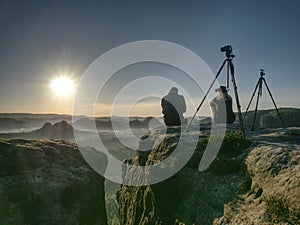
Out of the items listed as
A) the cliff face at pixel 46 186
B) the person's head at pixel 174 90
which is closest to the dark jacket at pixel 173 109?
the person's head at pixel 174 90

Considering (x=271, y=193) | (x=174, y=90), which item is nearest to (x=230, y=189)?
(x=271, y=193)

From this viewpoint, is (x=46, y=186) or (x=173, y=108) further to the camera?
(x=173, y=108)

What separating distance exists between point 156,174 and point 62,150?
53.4 ft

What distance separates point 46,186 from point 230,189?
692 inches

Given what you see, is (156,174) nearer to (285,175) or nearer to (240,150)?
(240,150)

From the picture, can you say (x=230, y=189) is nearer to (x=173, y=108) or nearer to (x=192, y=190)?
(x=192, y=190)

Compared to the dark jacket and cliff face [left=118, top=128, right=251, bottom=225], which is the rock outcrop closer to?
cliff face [left=118, top=128, right=251, bottom=225]

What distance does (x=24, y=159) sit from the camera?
84.7 ft

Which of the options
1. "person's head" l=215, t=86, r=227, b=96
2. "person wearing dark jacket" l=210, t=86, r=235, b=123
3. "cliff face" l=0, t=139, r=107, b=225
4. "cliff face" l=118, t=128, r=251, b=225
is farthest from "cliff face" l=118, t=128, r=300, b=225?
"person's head" l=215, t=86, r=227, b=96

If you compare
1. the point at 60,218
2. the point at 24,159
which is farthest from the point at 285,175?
the point at 24,159

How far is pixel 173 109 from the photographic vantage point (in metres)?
31.4

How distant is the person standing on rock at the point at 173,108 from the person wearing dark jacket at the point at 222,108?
12.6 feet

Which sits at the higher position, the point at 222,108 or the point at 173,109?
the point at 173,109

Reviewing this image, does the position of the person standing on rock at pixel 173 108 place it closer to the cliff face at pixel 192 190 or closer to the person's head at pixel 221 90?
the person's head at pixel 221 90
